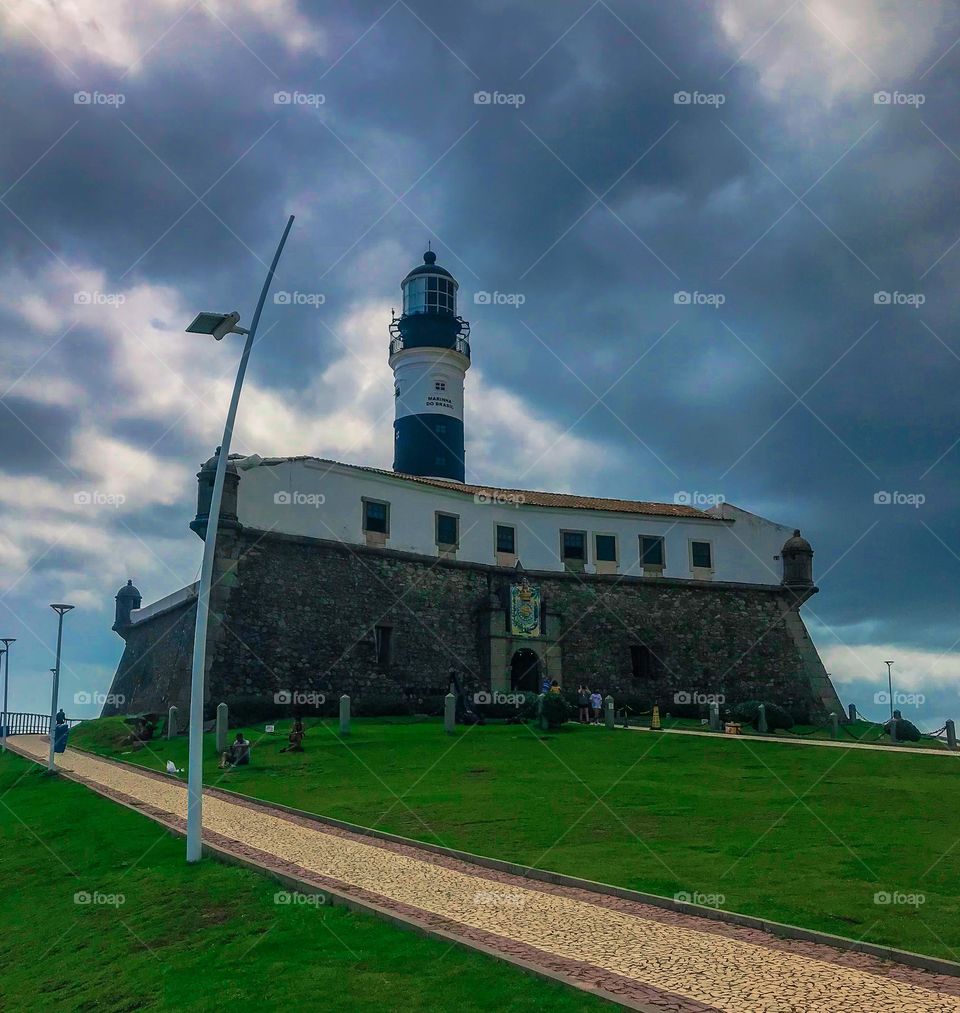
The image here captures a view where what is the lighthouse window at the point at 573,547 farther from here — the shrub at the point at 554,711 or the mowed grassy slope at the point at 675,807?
the mowed grassy slope at the point at 675,807

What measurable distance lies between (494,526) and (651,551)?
8030mm

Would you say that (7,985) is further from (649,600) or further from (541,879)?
(649,600)

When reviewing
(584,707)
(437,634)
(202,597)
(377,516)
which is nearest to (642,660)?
(584,707)

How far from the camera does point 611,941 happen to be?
8.69 m

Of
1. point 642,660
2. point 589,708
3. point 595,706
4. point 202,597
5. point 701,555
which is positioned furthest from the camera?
point 701,555

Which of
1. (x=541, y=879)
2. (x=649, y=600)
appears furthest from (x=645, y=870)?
(x=649, y=600)

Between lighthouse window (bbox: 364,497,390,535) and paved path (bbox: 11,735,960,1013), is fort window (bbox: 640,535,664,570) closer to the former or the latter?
lighthouse window (bbox: 364,497,390,535)

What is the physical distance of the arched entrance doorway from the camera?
39.0 meters

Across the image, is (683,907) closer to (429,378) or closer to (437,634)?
(437,634)

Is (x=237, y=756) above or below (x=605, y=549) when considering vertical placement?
below

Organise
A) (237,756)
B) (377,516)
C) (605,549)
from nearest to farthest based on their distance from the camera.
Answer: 1. (237,756)
2. (377,516)
3. (605,549)

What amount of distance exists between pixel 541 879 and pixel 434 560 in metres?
27.0

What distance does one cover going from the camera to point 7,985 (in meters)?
10.5

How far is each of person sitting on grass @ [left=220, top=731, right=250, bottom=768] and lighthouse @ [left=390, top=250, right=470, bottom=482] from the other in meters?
24.4
